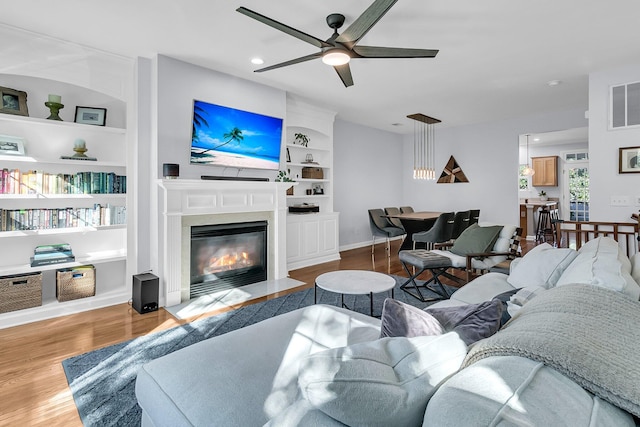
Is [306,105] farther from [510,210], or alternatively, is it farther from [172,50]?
[510,210]

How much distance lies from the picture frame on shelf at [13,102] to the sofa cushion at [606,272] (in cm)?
450

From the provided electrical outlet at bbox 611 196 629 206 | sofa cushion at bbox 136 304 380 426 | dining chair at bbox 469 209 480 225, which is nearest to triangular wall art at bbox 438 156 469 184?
dining chair at bbox 469 209 480 225

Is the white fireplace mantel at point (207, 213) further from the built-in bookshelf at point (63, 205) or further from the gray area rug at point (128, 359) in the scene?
the gray area rug at point (128, 359)

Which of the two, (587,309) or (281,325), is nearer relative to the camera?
(587,309)

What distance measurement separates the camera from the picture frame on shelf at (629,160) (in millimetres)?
3898

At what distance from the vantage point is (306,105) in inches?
216

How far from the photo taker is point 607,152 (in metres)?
4.10

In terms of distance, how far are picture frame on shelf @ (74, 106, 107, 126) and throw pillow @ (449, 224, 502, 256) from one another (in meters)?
4.17

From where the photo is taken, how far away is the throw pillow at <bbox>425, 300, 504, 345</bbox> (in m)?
1.12

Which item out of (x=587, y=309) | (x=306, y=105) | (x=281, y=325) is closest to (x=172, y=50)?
(x=306, y=105)

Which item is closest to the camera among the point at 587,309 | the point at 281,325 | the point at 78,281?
the point at 587,309

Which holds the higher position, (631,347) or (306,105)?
(306,105)

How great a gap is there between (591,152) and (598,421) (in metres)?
4.72

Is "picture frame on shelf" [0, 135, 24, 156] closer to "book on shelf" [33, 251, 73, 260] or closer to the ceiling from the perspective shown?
the ceiling
